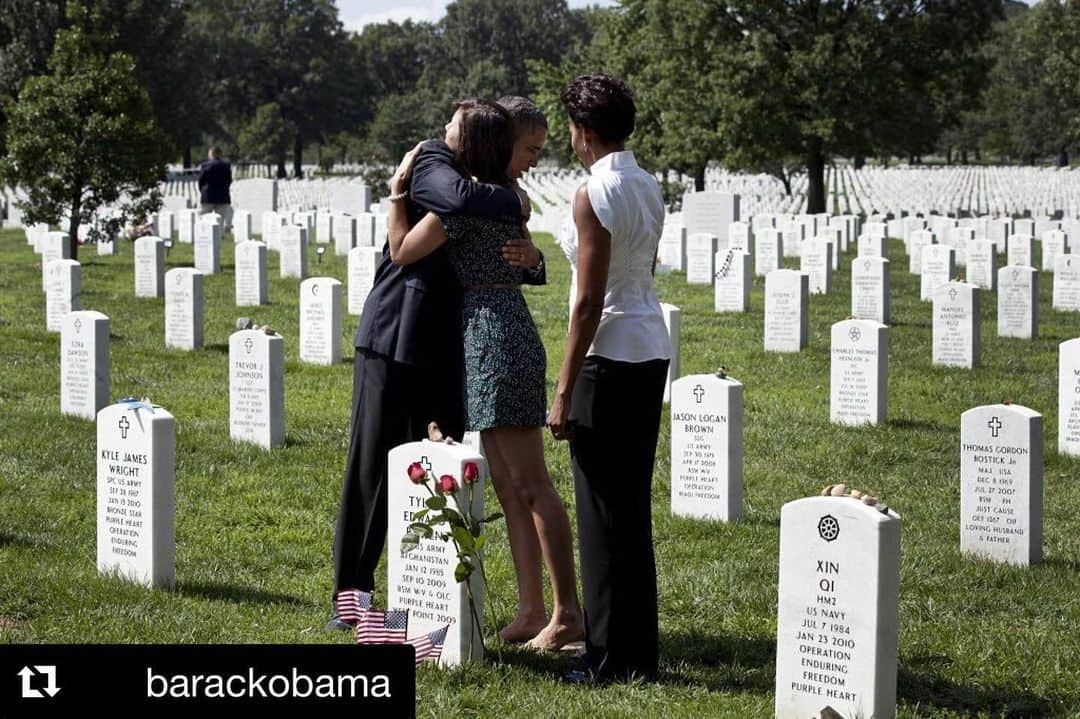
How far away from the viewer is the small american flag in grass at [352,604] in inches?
250

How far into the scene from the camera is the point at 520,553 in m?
6.18

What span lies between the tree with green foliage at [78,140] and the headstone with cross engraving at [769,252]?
29.1 ft

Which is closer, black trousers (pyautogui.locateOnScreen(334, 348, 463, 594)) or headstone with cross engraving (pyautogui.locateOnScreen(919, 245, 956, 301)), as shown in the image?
black trousers (pyautogui.locateOnScreen(334, 348, 463, 594))

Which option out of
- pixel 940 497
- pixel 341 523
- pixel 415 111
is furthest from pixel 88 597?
pixel 415 111

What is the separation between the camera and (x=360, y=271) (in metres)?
17.4

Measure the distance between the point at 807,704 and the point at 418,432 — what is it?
1862 millimetres

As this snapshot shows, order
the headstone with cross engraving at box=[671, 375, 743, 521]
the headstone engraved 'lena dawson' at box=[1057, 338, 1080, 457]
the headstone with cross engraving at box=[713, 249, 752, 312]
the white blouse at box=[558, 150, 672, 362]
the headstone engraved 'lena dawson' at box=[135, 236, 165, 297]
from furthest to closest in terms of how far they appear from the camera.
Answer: the headstone engraved 'lena dawson' at box=[135, 236, 165, 297], the headstone with cross engraving at box=[713, 249, 752, 312], the headstone engraved 'lena dawson' at box=[1057, 338, 1080, 457], the headstone with cross engraving at box=[671, 375, 743, 521], the white blouse at box=[558, 150, 672, 362]

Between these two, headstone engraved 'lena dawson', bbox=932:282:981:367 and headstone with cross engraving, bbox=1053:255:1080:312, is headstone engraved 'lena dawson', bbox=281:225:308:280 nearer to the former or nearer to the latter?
headstone with cross engraving, bbox=1053:255:1080:312

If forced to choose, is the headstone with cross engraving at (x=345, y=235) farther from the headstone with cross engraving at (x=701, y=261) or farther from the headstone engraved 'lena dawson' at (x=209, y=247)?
the headstone with cross engraving at (x=701, y=261)

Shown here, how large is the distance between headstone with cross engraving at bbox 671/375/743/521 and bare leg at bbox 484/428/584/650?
267cm

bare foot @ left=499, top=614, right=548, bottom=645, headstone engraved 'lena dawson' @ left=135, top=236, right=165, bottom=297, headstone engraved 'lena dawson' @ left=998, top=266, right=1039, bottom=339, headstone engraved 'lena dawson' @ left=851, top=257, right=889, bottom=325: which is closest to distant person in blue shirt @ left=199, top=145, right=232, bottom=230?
headstone engraved 'lena dawson' @ left=135, top=236, right=165, bottom=297

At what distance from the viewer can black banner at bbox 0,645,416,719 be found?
4441 mm

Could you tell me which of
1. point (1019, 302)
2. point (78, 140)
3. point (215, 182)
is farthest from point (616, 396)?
point (215, 182)

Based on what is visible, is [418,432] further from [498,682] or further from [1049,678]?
[1049,678]
